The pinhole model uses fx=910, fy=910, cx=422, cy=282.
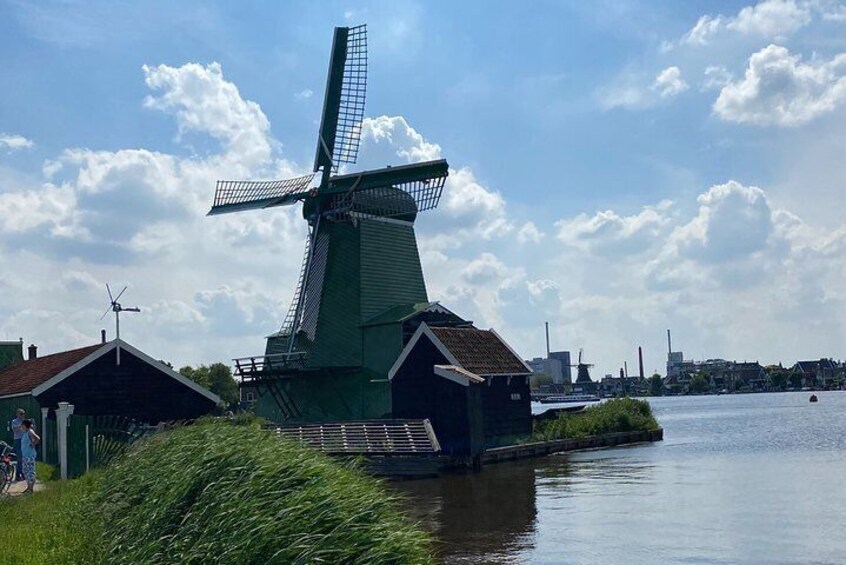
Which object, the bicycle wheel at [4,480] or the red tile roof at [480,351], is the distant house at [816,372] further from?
the bicycle wheel at [4,480]

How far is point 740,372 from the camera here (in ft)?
595

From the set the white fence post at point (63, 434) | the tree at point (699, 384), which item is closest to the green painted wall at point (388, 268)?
the white fence post at point (63, 434)

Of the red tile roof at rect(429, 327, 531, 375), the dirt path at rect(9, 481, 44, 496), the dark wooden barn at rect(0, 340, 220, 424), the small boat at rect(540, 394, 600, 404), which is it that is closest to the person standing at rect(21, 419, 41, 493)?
the dirt path at rect(9, 481, 44, 496)

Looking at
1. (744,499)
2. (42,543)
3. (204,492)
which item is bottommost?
(744,499)

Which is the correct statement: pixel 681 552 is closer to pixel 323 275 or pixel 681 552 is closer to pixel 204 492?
pixel 204 492

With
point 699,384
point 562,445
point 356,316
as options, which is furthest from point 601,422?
point 699,384

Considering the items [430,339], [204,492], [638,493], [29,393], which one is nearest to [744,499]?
[638,493]

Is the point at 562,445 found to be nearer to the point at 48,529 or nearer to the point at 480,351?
the point at 480,351

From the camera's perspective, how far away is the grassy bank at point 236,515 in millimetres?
8695

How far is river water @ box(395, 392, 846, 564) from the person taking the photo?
15.4 meters

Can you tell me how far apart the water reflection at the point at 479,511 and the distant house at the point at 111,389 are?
7.53m

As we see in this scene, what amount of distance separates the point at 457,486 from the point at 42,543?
15.3 meters

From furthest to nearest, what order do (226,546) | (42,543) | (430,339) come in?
(430,339) < (42,543) < (226,546)

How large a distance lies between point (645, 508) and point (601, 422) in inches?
775
